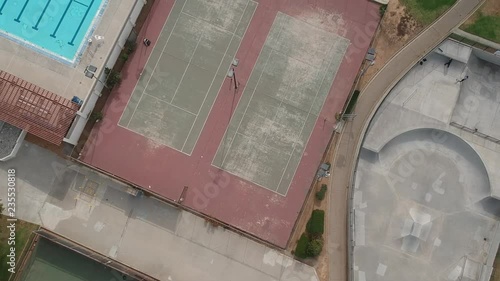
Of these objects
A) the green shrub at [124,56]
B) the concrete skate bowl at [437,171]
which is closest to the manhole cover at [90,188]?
the green shrub at [124,56]

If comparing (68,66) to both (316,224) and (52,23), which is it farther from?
(316,224)

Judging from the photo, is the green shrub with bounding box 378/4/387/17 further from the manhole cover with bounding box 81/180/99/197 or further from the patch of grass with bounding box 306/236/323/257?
the manhole cover with bounding box 81/180/99/197

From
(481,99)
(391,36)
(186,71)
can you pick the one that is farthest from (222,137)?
(481,99)

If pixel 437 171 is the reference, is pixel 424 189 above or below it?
below

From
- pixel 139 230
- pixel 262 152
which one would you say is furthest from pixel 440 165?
pixel 139 230

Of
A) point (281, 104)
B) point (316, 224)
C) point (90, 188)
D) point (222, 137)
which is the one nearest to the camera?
point (316, 224)

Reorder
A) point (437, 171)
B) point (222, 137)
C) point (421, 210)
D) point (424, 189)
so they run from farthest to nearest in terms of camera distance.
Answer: point (222, 137) < point (437, 171) < point (424, 189) < point (421, 210)
